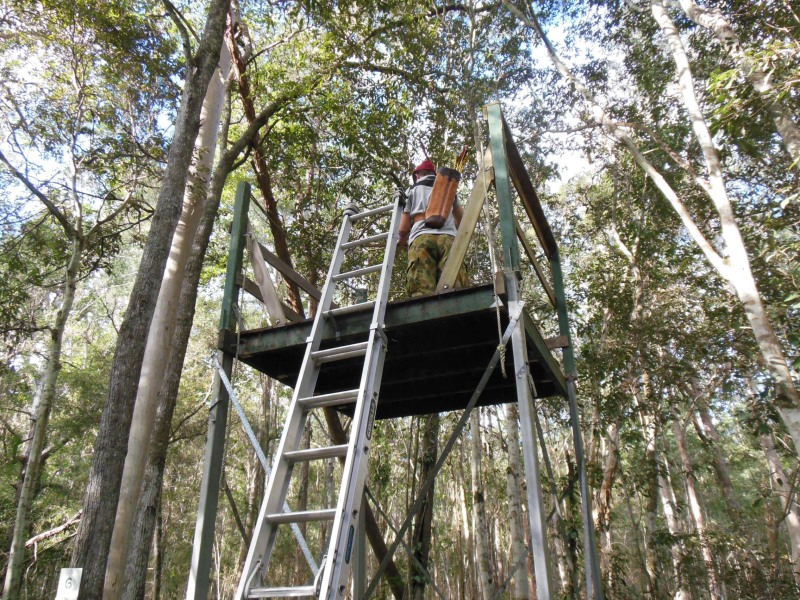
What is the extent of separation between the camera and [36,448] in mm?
7445

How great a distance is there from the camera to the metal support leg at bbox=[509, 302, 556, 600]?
268 cm

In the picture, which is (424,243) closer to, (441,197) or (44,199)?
(441,197)

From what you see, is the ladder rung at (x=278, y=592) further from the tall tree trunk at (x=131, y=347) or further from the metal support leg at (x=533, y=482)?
the tall tree trunk at (x=131, y=347)

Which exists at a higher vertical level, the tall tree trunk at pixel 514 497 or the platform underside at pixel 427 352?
the platform underside at pixel 427 352

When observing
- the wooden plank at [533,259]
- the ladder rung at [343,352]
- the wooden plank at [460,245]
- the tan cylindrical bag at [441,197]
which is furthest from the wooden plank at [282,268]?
the wooden plank at [533,259]

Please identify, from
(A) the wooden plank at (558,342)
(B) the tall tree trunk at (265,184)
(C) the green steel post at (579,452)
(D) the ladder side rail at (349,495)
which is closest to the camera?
(D) the ladder side rail at (349,495)

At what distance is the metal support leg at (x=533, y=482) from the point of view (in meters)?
2.68

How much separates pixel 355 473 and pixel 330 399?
53 centimetres

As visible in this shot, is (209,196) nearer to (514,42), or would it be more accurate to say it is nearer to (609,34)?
(514,42)

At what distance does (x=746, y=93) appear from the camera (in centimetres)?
654

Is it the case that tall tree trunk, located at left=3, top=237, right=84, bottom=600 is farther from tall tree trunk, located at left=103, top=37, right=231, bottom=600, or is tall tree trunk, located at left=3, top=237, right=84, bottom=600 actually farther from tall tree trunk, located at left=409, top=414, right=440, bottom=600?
tall tree trunk, located at left=409, top=414, right=440, bottom=600

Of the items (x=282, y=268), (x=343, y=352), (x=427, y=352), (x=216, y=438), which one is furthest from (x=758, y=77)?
(x=216, y=438)

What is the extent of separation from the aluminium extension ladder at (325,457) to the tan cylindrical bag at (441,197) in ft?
Answer: 2.25

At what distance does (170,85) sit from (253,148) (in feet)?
7.69
